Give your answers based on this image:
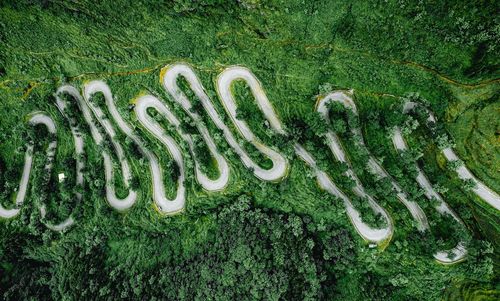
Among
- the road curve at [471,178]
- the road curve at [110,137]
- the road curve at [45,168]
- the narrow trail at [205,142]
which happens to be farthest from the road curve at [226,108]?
the road curve at [45,168]

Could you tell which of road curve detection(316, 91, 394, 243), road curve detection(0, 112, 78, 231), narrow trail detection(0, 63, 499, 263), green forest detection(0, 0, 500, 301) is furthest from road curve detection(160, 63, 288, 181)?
road curve detection(0, 112, 78, 231)

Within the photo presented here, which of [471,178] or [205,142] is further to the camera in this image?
[205,142]

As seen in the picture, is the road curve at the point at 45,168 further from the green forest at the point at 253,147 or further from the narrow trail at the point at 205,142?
the green forest at the point at 253,147

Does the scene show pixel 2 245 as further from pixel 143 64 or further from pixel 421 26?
pixel 421 26

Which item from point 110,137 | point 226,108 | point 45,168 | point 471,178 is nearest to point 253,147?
point 226,108

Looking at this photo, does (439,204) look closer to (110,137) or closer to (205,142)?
(205,142)
